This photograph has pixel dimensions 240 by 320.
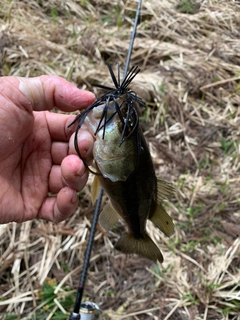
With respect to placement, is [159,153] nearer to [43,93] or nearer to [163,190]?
[163,190]

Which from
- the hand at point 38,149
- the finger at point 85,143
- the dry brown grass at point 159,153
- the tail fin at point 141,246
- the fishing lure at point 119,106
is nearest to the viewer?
the fishing lure at point 119,106

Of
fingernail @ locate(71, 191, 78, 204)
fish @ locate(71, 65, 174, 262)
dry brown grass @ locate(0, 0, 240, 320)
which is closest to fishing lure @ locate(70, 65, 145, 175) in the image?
fish @ locate(71, 65, 174, 262)

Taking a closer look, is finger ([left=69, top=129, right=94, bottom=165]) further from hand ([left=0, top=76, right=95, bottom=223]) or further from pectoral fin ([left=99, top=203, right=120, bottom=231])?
pectoral fin ([left=99, top=203, right=120, bottom=231])

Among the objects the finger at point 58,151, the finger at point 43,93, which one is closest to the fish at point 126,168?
the finger at point 43,93

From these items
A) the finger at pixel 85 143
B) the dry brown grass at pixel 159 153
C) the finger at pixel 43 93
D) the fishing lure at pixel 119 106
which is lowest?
the dry brown grass at pixel 159 153

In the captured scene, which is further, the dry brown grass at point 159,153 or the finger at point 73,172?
the dry brown grass at point 159,153

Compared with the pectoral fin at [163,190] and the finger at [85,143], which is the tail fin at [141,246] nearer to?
the pectoral fin at [163,190]

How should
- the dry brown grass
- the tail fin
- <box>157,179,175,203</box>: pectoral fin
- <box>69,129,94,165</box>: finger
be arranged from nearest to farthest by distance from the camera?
<box>69,129,94,165</box>: finger
<box>157,179,175,203</box>: pectoral fin
the tail fin
the dry brown grass
